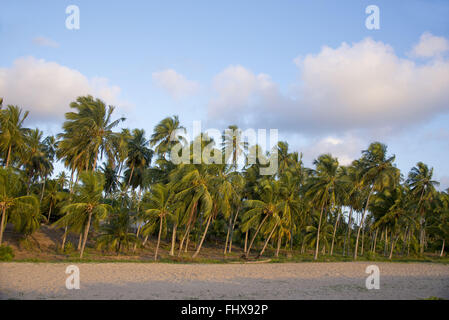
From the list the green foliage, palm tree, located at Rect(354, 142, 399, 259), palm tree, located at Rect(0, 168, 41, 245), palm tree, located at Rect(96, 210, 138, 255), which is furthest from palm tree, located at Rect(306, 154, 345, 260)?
the green foliage

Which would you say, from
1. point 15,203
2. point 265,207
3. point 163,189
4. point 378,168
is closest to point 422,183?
point 378,168

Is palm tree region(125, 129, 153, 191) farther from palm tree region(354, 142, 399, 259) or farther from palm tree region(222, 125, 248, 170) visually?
palm tree region(354, 142, 399, 259)

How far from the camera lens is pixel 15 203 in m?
21.7

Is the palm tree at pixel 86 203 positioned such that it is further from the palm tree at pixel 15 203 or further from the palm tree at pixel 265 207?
the palm tree at pixel 265 207

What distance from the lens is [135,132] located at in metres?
35.8

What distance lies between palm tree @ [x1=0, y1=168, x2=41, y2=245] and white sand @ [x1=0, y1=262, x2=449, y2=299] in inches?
177

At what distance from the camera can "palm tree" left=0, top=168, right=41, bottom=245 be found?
21.1m

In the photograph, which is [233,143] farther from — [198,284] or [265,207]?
[198,284]

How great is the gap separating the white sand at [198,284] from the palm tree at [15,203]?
14.7 feet

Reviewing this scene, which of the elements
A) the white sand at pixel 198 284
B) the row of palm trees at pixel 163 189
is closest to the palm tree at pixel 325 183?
the row of palm trees at pixel 163 189

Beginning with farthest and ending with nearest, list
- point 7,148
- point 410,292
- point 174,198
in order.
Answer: point 7,148, point 174,198, point 410,292
